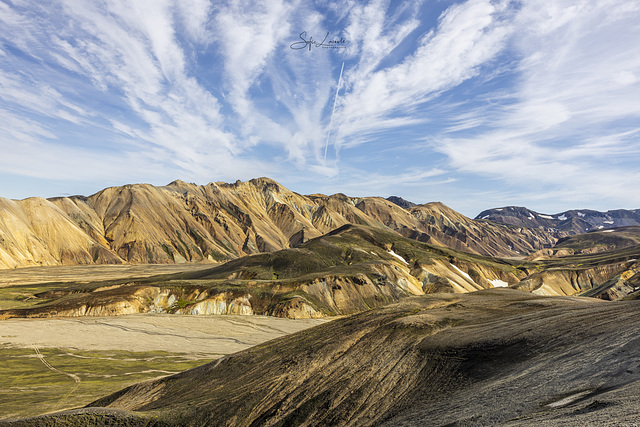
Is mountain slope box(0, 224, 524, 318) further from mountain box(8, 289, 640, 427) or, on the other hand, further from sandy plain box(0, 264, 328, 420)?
A: mountain box(8, 289, 640, 427)

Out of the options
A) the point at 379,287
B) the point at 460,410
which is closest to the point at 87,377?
the point at 460,410

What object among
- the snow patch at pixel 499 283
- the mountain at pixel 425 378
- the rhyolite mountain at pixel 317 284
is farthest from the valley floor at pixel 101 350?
the snow patch at pixel 499 283

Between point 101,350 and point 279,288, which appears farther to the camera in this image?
point 279,288

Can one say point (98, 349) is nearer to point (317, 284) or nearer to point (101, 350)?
point (101, 350)

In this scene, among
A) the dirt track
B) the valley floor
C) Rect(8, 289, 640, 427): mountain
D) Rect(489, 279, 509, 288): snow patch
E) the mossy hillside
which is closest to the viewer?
Rect(8, 289, 640, 427): mountain

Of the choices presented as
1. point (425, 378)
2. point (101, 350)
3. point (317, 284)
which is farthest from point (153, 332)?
point (425, 378)

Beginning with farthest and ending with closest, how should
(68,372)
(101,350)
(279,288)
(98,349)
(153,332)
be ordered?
(279,288)
(153,332)
(98,349)
(101,350)
(68,372)

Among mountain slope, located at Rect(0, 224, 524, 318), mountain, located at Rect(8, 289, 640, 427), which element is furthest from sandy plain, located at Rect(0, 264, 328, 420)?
mountain, located at Rect(8, 289, 640, 427)

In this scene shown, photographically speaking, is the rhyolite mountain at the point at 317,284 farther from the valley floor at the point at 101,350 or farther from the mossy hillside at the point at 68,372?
the mossy hillside at the point at 68,372
